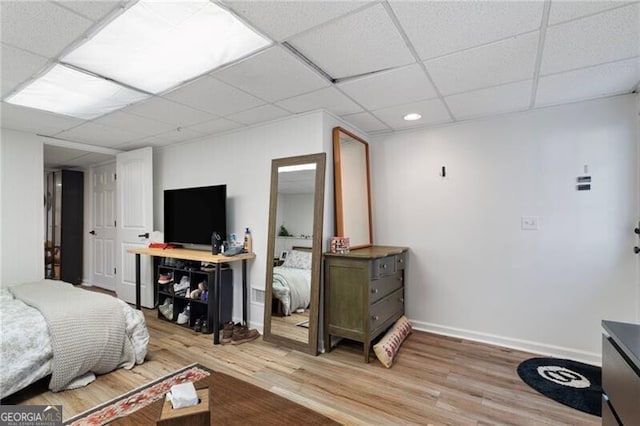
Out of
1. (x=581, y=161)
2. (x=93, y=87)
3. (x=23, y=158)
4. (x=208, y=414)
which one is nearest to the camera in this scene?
(x=208, y=414)

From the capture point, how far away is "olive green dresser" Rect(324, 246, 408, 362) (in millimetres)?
2646

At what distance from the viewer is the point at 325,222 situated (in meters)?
2.94

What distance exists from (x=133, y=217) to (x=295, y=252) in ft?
9.45

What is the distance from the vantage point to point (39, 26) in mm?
1648

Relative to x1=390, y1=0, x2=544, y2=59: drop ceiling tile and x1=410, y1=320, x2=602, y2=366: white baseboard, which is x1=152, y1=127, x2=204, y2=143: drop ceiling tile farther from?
x1=410, y1=320, x2=602, y2=366: white baseboard

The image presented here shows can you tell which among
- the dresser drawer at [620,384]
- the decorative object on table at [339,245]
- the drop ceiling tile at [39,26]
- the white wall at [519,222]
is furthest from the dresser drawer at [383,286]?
the drop ceiling tile at [39,26]

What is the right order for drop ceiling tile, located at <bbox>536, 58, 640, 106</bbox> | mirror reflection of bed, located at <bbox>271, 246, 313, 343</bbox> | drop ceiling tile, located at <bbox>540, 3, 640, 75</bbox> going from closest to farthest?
drop ceiling tile, located at <bbox>540, 3, 640, 75</bbox>, drop ceiling tile, located at <bbox>536, 58, 640, 106</bbox>, mirror reflection of bed, located at <bbox>271, 246, 313, 343</bbox>

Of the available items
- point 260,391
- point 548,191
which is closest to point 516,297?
point 548,191

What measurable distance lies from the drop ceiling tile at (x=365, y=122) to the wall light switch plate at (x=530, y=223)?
1.70m

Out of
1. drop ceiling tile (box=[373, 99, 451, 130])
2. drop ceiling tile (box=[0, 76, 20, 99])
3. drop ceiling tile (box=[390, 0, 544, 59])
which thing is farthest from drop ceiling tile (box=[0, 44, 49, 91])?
drop ceiling tile (box=[373, 99, 451, 130])

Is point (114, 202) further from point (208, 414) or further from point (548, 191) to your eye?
point (548, 191)

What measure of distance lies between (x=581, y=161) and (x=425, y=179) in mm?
1353

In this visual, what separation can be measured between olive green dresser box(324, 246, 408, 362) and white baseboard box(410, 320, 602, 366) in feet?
2.14

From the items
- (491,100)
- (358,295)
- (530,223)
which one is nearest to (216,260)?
(358,295)
